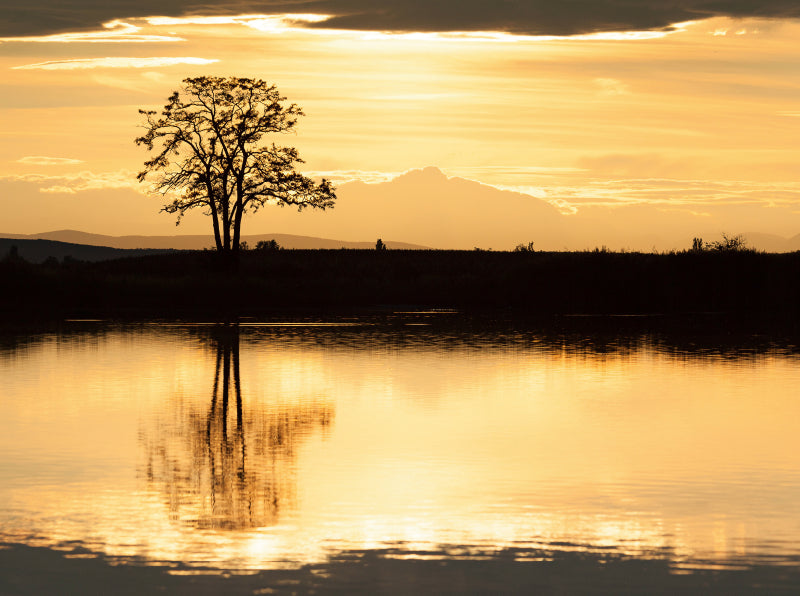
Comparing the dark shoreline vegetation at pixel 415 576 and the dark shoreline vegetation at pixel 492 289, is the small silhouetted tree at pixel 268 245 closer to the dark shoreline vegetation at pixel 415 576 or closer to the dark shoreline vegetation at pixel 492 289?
the dark shoreline vegetation at pixel 492 289

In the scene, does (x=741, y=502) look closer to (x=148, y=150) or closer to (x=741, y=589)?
(x=741, y=589)

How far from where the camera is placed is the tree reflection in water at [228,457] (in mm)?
12875

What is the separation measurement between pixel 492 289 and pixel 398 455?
48600 mm

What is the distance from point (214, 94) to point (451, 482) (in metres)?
57.0

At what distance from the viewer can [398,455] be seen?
16.4 meters

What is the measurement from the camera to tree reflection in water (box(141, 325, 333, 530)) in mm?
12875

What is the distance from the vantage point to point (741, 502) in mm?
13258

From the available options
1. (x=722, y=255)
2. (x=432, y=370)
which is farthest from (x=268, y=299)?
(x=432, y=370)

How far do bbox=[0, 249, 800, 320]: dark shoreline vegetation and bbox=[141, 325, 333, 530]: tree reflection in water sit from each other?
35337 millimetres

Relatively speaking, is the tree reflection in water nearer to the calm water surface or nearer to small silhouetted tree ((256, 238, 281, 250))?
the calm water surface

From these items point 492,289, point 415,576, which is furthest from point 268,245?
point 415,576

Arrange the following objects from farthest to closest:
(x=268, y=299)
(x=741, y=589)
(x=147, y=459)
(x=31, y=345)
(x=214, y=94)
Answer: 1. (x=214, y=94)
2. (x=268, y=299)
3. (x=31, y=345)
4. (x=147, y=459)
5. (x=741, y=589)

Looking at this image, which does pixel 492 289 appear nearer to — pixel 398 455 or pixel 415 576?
pixel 398 455

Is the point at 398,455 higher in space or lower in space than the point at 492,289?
lower
